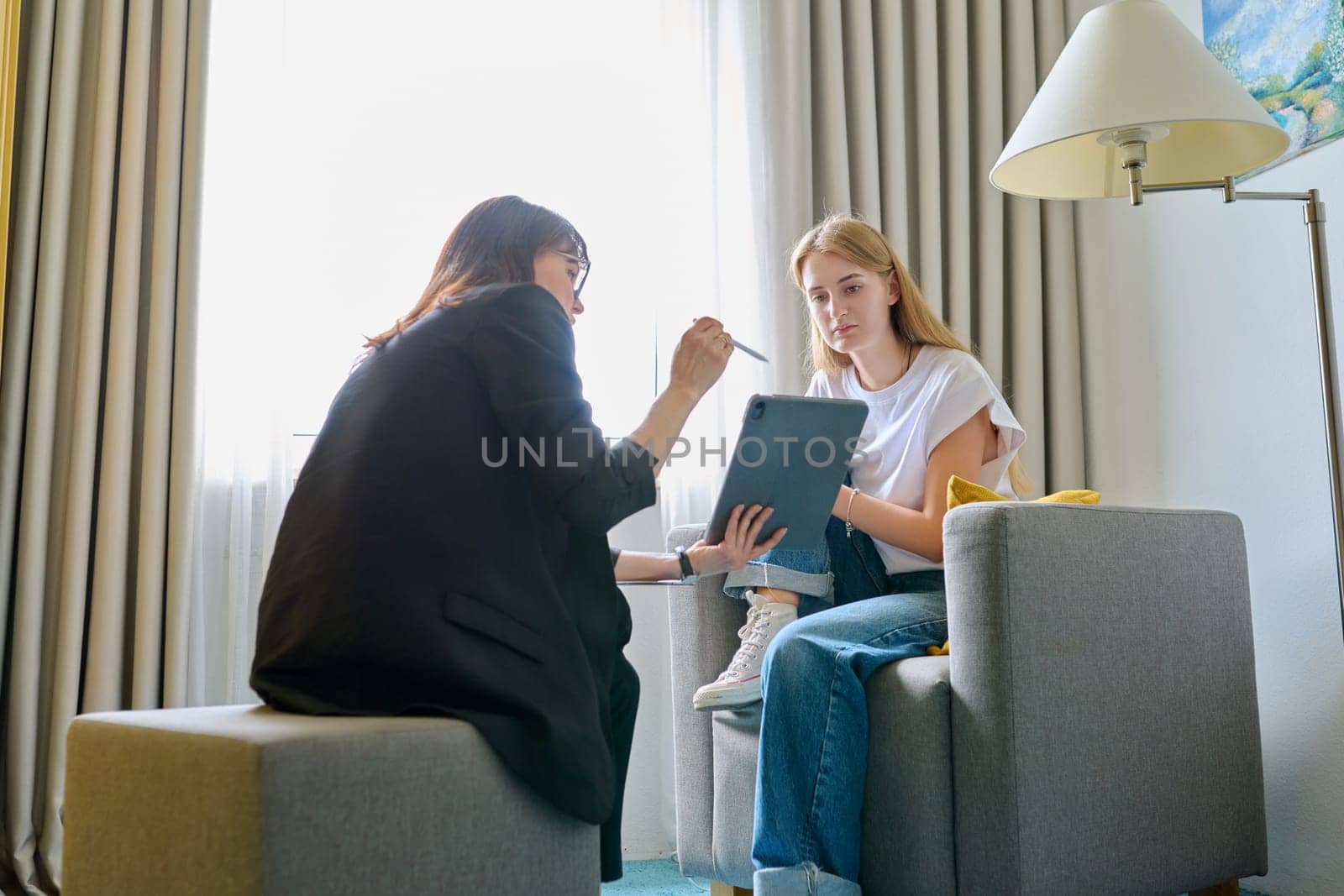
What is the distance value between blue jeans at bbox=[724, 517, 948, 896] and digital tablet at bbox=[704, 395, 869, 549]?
16 centimetres

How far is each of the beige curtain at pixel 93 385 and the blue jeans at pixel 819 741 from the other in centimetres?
126

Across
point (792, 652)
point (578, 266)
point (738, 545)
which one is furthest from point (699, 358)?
point (792, 652)

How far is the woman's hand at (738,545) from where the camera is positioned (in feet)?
5.31

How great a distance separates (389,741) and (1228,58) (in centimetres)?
202

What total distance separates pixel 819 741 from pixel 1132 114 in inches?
36.9

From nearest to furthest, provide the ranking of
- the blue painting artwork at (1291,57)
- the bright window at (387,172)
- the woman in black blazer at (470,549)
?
the woman in black blazer at (470,549)
the blue painting artwork at (1291,57)
the bright window at (387,172)

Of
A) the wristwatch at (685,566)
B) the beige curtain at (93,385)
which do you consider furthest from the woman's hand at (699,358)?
the beige curtain at (93,385)

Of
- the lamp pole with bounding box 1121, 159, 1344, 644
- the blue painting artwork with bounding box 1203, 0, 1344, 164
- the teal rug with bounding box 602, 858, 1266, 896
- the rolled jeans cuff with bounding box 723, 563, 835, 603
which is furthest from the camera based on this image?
the teal rug with bounding box 602, 858, 1266, 896

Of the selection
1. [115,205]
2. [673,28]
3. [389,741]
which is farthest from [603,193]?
[389,741]

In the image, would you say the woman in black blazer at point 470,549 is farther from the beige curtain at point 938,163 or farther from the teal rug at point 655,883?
the beige curtain at point 938,163

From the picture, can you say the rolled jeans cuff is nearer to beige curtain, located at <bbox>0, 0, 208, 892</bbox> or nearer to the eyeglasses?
the eyeglasses

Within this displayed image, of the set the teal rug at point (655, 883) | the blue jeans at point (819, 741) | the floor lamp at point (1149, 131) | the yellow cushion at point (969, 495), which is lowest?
the teal rug at point (655, 883)

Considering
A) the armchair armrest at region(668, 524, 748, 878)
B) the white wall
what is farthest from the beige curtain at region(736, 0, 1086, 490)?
the armchair armrest at region(668, 524, 748, 878)

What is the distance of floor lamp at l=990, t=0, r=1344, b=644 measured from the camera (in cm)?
161
